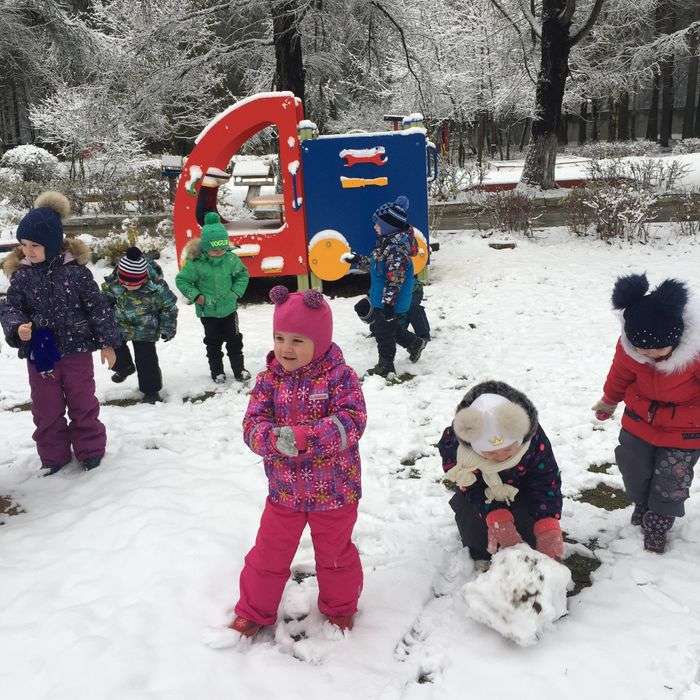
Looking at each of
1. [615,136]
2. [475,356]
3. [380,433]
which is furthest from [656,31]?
[380,433]

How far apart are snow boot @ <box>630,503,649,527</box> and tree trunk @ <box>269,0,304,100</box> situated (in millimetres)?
9526

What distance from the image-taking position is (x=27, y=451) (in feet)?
14.2

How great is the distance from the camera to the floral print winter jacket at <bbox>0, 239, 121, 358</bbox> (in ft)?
12.1

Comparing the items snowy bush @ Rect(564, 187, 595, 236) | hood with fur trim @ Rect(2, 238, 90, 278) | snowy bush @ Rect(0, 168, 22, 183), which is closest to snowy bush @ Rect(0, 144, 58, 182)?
snowy bush @ Rect(0, 168, 22, 183)

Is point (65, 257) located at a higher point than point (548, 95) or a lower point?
lower

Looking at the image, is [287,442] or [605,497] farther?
[605,497]

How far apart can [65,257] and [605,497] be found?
136 inches

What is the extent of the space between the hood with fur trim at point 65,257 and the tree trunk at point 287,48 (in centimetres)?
776

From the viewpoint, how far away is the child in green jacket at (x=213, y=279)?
5.35 meters

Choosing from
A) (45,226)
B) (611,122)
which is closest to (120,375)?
(45,226)

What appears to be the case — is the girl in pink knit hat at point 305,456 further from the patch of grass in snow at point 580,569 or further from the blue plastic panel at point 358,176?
the blue plastic panel at point 358,176

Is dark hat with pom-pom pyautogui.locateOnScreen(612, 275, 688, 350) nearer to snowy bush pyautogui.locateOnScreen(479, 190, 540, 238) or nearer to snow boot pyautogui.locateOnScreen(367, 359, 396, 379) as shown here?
snow boot pyautogui.locateOnScreen(367, 359, 396, 379)

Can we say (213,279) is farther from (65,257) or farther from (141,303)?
(65,257)

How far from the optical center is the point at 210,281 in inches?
212
